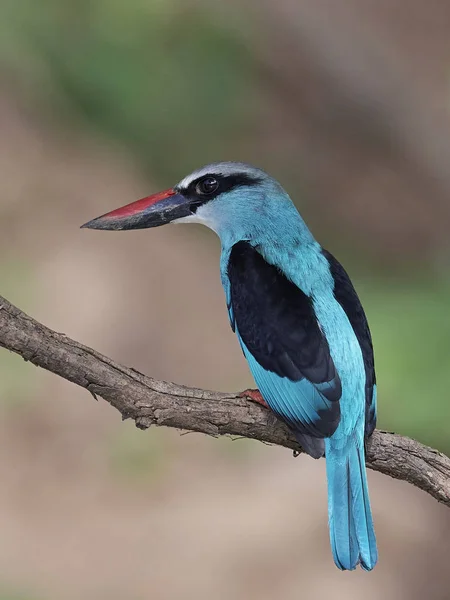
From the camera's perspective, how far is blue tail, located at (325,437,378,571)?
2248 mm

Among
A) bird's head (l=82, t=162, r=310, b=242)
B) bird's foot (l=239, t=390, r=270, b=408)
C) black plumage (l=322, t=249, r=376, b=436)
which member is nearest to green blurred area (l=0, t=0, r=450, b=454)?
bird's head (l=82, t=162, r=310, b=242)

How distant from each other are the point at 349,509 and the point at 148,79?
6108 mm

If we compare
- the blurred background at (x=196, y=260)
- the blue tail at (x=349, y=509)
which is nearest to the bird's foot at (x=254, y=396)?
the blue tail at (x=349, y=509)

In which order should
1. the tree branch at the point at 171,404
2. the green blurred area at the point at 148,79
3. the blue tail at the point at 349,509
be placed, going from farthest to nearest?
Answer: the green blurred area at the point at 148,79
the blue tail at the point at 349,509
the tree branch at the point at 171,404

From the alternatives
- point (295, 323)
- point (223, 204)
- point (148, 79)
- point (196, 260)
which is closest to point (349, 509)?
point (295, 323)

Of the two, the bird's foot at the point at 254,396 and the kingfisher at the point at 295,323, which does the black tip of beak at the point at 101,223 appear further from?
the bird's foot at the point at 254,396

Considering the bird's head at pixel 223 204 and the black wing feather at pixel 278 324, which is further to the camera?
the bird's head at pixel 223 204

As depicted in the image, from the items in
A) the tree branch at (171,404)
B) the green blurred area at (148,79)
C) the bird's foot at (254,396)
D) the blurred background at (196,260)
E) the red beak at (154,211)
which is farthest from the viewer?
the green blurred area at (148,79)

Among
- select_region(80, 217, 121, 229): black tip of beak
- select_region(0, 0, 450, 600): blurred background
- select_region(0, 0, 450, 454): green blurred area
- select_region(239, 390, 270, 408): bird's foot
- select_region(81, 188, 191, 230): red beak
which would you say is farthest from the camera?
select_region(0, 0, 450, 454): green blurred area

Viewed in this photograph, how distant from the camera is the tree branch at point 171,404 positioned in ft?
6.76

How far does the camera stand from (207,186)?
2.82 metres

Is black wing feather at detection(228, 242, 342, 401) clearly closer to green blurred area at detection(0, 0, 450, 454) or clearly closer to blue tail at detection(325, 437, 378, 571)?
blue tail at detection(325, 437, 378, 571)

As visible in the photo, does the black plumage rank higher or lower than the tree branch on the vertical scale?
higher

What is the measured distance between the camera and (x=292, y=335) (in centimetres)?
238
